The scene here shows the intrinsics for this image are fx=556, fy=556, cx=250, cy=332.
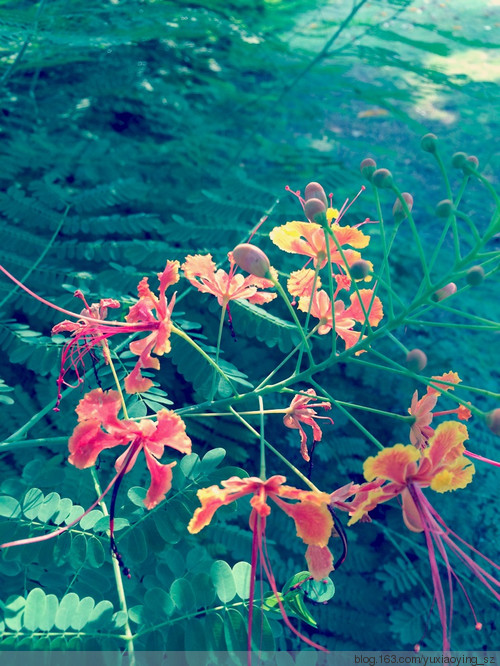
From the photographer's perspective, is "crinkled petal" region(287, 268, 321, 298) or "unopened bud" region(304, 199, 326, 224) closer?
"unopened bud" region(304, 199, 326, 224)

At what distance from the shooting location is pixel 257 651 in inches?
49.5

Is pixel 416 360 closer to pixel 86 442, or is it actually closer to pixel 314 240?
pixel 314 240

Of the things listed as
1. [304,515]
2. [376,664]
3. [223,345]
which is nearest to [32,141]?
[223,345]

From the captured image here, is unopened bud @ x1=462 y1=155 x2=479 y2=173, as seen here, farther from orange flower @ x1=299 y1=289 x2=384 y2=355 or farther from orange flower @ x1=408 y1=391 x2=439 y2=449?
orange flower @ x1=408 y1=391 x2=439 y2=449

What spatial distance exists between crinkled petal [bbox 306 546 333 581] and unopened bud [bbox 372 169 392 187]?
2.75 ft

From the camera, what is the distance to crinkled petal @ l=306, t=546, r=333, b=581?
117cm

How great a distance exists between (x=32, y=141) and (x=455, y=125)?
317 cm

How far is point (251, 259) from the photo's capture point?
134 centimetres

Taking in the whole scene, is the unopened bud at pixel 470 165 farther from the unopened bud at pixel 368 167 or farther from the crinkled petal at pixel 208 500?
the crinkled petal at pixel 208 500

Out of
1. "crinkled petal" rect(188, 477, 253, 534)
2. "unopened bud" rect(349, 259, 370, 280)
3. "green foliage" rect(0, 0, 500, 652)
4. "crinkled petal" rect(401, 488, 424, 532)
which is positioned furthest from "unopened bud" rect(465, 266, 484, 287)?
"crinkled petal" rect(188, 477, 253, 534)

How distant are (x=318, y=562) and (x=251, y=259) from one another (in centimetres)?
69

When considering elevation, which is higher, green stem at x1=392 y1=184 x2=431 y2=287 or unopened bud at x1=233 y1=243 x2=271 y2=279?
green stem at x1=392 y1=184 x2=431 y2=287

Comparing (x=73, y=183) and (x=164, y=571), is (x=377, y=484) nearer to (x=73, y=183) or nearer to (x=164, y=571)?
(x=164, y=571)

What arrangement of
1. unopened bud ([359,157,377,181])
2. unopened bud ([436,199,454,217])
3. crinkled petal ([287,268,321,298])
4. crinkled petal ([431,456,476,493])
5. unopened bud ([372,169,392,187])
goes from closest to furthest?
crinkled petal ([431,456,476,493])
unopened bud ([436,199,454,217])
unopened bud ([372,169,392,187])
unopened bud ([359,157,377,181])
crinkled petal ([287,268,321,298])
